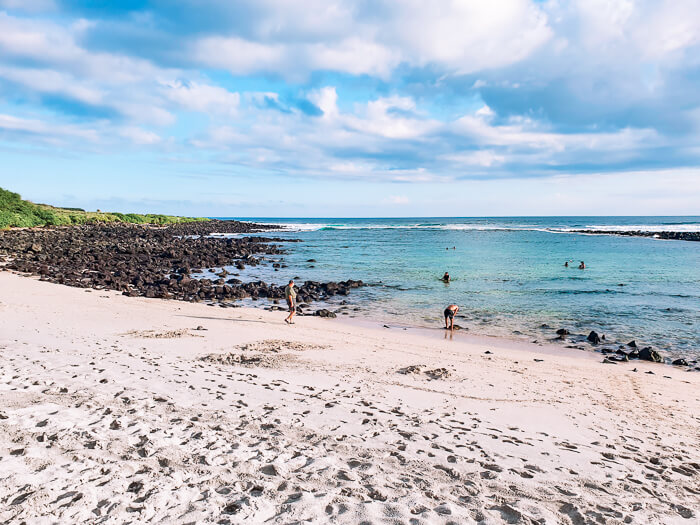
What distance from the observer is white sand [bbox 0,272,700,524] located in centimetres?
419

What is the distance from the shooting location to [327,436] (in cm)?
579

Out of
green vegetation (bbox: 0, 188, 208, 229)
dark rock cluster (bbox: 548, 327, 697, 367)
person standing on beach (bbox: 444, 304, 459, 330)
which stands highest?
green vegetation (bbox: 0, 188, 208, 229)

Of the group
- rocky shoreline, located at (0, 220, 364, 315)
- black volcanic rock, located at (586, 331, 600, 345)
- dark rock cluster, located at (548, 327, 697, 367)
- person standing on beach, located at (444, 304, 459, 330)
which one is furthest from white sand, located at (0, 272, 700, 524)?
rocky shoreline, located at (0, 220, 364, 315)

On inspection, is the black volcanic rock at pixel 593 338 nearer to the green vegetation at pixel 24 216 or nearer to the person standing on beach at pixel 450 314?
the person standing on beach at pixel 450 314

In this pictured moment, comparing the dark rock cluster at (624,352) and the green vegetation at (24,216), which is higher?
the green vegetation at (24,216)

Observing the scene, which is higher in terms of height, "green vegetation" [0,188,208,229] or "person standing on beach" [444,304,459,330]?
"green vegetation" [0,188,208,229]

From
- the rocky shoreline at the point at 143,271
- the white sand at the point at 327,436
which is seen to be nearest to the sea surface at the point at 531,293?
the rocky shoreline at the point at 143,271

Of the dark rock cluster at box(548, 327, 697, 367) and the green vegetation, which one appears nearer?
the dark rock cluster at box(548, 327, 697, 367)

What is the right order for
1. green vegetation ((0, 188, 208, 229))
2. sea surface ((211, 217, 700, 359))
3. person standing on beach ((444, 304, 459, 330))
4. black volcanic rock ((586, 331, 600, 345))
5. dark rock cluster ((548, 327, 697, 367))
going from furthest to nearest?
green vegetation ((0, 188, 208, 229))
sea surface ((211, 217, 700, 359))
person standing on beach ((444, 304, 459, 330))
black volcanic rock ((586, 331, 600, 345))
dark rock cluster ((548, 327, 697, 367))

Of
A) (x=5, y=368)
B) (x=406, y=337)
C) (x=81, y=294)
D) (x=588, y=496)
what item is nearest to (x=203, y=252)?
(x=81, y=294)

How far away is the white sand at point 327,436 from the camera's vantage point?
419 cm

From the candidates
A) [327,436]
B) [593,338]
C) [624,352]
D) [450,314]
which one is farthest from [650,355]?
[327,436]

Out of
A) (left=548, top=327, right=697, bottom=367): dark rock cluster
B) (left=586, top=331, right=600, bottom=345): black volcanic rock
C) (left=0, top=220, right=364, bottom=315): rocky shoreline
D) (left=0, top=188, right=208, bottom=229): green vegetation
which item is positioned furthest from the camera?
(left=0, top=188, right=208, bottom=229): green vegetation

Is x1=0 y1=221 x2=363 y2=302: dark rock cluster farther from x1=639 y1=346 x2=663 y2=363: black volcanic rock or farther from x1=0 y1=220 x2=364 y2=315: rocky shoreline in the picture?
x1=639 y1=346 x2=663 y2=363: black volcanic rock
